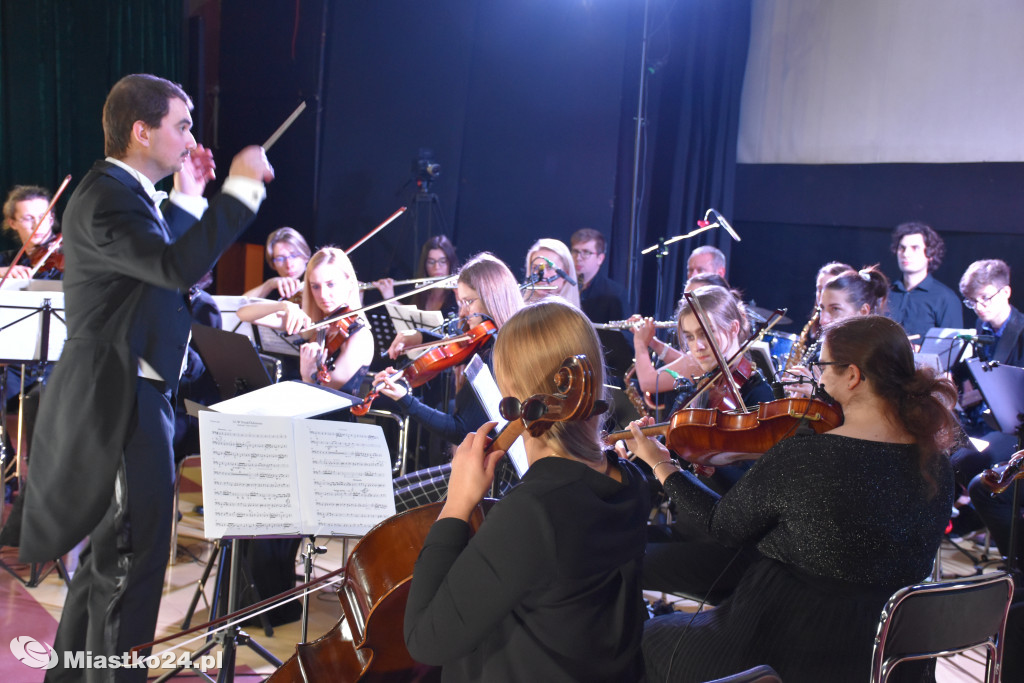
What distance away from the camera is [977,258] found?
16.4 feet

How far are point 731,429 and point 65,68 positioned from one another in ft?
18.6

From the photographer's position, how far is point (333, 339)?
3.72 m

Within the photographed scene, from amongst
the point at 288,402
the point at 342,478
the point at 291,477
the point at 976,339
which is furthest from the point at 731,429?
the point at 976,339

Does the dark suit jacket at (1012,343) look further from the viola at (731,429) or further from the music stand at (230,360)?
the music stand at (230,360)

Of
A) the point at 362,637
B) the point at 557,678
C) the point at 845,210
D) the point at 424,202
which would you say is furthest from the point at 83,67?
the point at 557,678

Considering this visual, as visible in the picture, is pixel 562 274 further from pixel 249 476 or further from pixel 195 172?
pixel 249 476

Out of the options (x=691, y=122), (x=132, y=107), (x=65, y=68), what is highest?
(x=65, y=68)

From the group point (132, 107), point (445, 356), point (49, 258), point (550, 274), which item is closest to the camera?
point (132, 107)

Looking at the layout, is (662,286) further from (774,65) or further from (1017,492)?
(1017,492)

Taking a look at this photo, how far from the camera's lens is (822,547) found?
1.76 meters

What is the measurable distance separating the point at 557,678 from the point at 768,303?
5141 mm

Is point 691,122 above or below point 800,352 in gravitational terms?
above

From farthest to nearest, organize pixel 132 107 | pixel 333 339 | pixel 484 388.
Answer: pixel 333 339
pixel 484 388
pixel 132 107

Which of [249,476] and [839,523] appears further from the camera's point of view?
[249,476]
